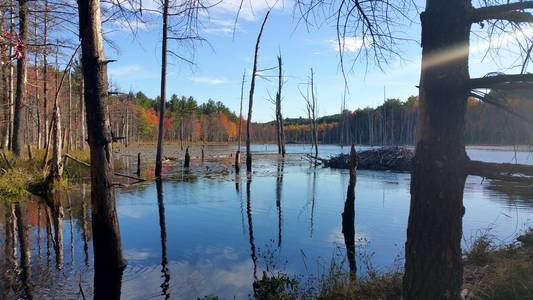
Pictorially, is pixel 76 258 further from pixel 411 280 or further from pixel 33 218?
pixel 411 280

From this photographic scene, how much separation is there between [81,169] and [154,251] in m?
15.2

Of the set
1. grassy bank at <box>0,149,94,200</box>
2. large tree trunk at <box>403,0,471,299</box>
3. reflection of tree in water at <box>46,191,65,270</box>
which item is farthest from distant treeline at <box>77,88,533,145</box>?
large tree trunk at <box>403,0,471,299</box>

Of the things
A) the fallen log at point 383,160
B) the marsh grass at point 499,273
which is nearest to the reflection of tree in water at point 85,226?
the marsh grass at point 499,273

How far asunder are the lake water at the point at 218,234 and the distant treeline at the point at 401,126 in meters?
0.28

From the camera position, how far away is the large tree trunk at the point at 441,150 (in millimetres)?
2869

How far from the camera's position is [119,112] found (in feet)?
228

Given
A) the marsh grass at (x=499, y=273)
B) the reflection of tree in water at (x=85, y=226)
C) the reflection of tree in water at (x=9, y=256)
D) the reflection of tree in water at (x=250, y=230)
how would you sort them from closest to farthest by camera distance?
the marsh grass at (x=499, y=273), the reflection of tree in water at (x=9, y=256), the reflection of tree in water at (x=250, y=230), the reflection of tree in water at (x=85, y=226)

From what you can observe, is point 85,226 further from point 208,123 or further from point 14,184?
point 208,123

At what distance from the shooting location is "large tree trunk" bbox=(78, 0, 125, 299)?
21.0 ft

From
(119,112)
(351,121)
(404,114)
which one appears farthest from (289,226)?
(351,121)

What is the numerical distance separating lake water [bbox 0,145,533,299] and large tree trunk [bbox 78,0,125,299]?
364 millimetres

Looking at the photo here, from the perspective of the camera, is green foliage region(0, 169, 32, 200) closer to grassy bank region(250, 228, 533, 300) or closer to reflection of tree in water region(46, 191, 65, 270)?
reflection of tree in water region(46, 191, 65, 270)

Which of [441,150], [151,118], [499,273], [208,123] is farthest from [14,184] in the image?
[208,123]

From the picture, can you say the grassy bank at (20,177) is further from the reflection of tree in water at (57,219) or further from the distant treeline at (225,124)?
the distant treeline at (225,124)
